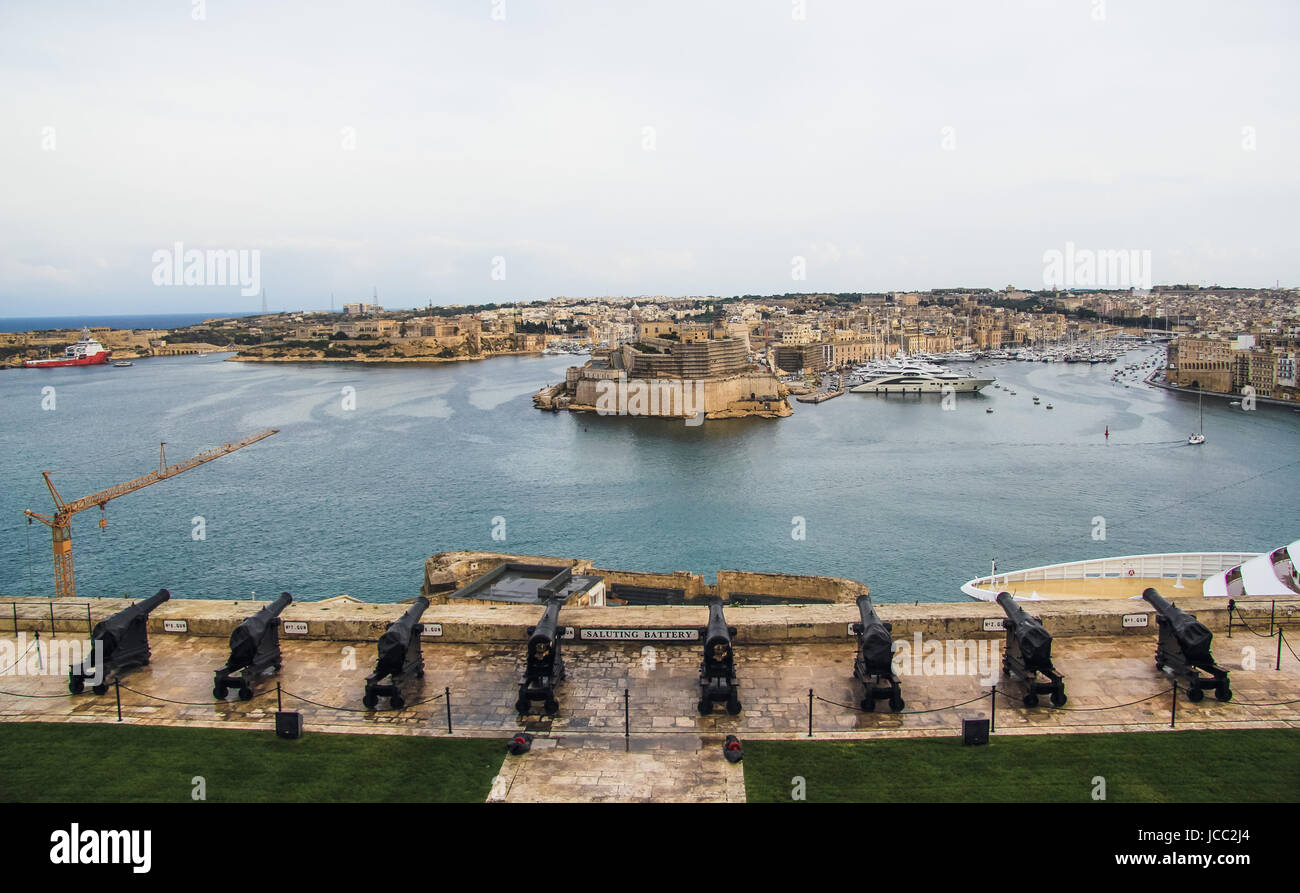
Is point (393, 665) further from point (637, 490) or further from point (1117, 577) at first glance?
point (637, 490)

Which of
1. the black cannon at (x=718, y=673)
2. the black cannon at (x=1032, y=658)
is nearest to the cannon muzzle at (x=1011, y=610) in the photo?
the black cannon at (x=1032, y=658)

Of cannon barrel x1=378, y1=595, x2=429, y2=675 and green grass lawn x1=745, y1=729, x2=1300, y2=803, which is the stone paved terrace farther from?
cannon barrel x1=378, y1=595, x2=429, y2=675

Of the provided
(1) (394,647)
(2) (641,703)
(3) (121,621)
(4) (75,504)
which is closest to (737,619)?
(2) (641,703)

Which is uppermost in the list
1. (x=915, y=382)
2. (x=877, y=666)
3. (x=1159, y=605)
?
(x=915, y=382)

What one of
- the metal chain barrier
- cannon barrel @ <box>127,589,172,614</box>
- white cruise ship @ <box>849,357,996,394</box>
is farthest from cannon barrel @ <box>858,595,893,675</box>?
white cruise ship @ <box>849,357,996,394</box>
